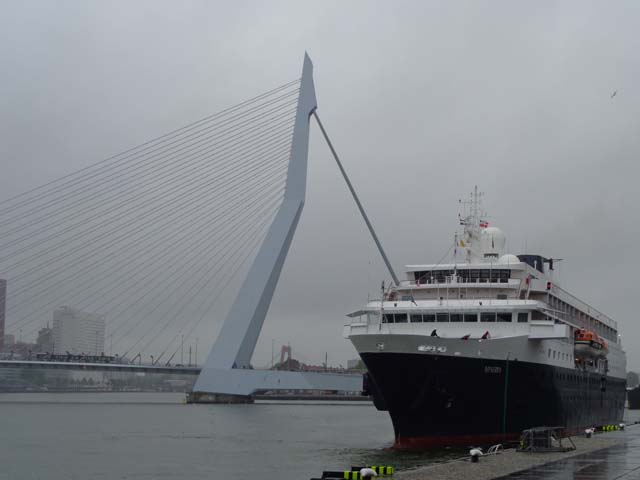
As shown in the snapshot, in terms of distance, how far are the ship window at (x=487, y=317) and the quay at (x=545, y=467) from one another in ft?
17.2

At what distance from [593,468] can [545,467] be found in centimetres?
92

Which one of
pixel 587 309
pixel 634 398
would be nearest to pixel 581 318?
pixel 587 309

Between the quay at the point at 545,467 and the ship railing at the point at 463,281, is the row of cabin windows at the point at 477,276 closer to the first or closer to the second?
the ship railing at the point at 463,281

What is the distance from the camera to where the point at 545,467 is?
1788cm

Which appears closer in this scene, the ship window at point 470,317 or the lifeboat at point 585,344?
the ship window at point 470,317

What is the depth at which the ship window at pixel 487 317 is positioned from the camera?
26.8 metres

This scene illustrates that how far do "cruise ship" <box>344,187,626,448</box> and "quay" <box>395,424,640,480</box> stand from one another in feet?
11.5

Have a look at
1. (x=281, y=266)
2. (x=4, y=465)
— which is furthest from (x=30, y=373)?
(x=4, y=465)

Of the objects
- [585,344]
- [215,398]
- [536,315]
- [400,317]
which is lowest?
[215,398]

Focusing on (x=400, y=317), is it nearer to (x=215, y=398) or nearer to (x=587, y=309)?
(x=587, y=309)

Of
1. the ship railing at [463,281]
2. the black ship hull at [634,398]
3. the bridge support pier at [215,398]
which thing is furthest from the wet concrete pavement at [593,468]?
the black ship hull at [634,398]

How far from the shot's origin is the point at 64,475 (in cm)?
2348

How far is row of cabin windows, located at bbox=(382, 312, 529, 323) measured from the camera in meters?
26.8

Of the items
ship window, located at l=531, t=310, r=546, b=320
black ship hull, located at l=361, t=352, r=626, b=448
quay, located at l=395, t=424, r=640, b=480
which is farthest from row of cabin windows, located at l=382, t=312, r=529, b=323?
quay, located at l=395, t=424, r=640, b=480
